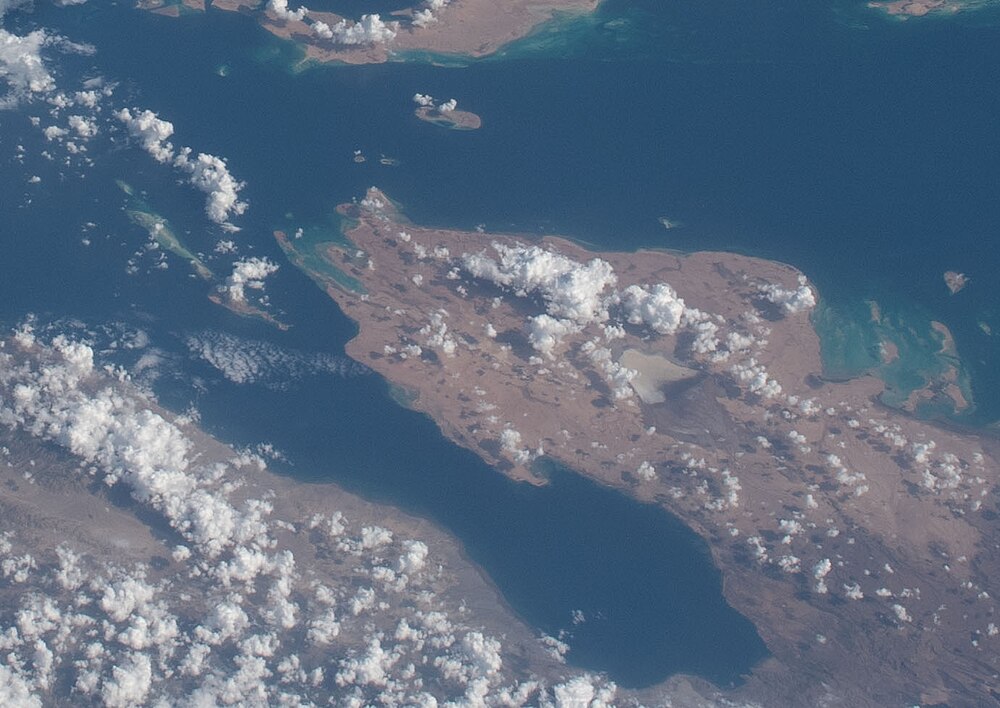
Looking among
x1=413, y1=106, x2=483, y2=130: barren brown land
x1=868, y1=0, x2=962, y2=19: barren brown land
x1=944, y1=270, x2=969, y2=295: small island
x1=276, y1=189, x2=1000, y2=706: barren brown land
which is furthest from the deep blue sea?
x1=276, y1=189, x2=1000, y2=706: barren brown land

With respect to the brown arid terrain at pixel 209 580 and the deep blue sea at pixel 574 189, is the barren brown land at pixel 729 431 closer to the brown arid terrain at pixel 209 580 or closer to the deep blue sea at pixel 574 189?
the deep blue sea at pixel 574 189

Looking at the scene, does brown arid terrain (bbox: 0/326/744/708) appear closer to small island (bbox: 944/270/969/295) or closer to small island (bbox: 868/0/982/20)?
small island (bbox: 944/270/969/295)

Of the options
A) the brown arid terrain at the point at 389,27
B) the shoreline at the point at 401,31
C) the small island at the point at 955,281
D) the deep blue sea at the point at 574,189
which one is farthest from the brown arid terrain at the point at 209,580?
the small island at the point at 955,281

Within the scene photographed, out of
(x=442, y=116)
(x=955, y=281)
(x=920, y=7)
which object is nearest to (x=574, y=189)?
(x=442, y=116)

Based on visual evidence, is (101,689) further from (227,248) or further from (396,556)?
(227,248)

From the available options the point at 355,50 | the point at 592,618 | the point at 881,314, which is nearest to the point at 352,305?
the point at 355,50

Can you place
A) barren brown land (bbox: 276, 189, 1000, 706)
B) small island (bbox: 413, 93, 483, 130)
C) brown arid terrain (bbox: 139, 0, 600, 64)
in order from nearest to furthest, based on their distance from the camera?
barren brown land (bbox: 276, 189, 1000, 706) < small island (bbox: 413, 93, 483, 130) < brown arid terrain (bbox: 139, 0, 600, 64)

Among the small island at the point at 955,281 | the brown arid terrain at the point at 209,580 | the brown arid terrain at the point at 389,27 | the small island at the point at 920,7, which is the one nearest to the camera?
the brown arid terrain at the point at 209,580
